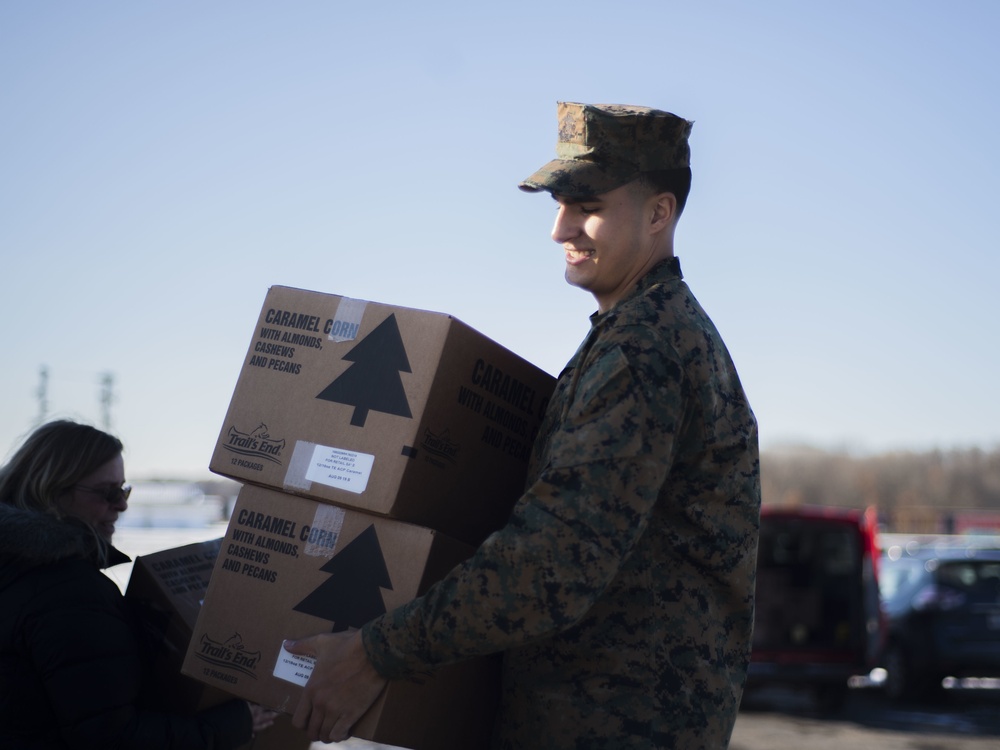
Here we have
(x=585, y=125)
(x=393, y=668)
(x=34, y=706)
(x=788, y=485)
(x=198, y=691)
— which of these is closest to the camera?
(x=393, y=668)

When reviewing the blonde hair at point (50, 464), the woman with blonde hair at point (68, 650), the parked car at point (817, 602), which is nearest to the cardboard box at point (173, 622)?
the woman with blonde hair at point (68, 650)

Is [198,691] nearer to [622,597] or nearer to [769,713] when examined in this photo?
[622,597]

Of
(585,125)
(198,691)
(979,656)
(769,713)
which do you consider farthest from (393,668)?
(979,656)

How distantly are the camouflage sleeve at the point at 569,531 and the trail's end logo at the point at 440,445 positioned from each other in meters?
0.33

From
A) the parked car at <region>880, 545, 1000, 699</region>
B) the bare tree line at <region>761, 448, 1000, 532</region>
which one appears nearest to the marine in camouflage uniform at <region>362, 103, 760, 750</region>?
the parked car at <region>880, 545, 1000, 699</region>

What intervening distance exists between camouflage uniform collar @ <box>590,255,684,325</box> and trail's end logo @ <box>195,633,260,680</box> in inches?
39.4

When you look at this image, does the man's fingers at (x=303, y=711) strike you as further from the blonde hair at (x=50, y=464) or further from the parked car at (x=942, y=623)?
the parked car at (x=942, y=623)

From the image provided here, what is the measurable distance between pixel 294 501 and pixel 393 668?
1.54 feet

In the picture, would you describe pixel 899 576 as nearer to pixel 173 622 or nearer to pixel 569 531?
pixel 173 622

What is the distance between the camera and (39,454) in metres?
2.75

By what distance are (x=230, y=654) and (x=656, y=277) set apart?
1196mm

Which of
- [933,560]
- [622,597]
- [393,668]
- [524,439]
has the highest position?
[933,560]

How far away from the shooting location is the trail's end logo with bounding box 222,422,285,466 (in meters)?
2.31

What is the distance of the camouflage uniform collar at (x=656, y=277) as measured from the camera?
2.22m
